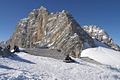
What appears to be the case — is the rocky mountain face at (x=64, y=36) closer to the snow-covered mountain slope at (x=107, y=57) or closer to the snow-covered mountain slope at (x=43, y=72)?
the snow-covered mountain slope at (x=107, y=57)

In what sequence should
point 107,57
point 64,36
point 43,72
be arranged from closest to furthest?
point 43,72 → point 107,57 → point 64,36

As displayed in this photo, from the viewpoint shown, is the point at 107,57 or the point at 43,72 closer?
the point at 43,72

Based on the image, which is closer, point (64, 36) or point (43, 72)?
point (43, 72)

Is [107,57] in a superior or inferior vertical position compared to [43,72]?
superior

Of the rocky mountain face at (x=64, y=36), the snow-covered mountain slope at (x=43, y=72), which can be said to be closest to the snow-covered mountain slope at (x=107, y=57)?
the snow-covered mountain slope at (x=43, y=72)

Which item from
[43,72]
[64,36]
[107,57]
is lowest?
Answer: [43,72]

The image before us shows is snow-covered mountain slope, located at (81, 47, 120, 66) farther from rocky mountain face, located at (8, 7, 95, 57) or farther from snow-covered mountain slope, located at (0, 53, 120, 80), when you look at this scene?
rocky mountain face, located at (8, 7, 95, 57)

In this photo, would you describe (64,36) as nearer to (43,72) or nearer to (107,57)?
(107,57)

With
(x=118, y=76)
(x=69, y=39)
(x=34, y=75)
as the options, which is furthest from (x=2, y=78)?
(x=69, y=39)

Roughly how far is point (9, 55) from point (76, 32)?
132913mm

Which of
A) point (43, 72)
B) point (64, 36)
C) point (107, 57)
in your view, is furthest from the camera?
point (64, 36)

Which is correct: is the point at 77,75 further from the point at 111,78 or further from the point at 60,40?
the point at 60,40

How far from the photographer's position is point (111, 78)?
33438 mm

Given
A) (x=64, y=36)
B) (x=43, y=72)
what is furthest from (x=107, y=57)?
(x=64, y=36)
